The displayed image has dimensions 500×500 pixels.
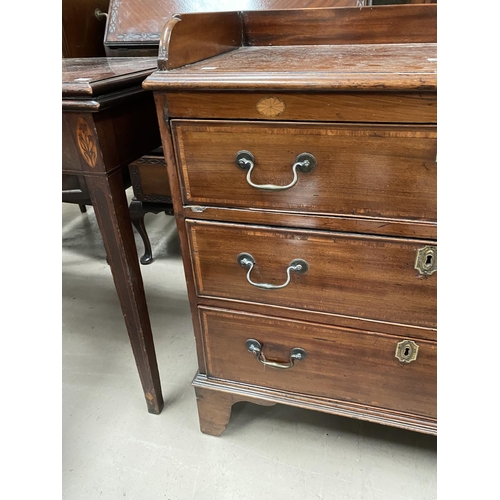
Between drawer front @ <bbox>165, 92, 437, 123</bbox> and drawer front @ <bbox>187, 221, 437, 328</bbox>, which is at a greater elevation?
drawer front @ <bbox>165, 92, 437, 123</bbox>

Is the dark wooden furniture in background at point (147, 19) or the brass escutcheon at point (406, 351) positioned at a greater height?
the dark wooden furniture in background at point (147, 19)

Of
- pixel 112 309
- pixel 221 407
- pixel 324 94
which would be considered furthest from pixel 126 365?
pixel 324 94

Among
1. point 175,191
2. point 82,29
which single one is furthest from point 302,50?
point 82,29

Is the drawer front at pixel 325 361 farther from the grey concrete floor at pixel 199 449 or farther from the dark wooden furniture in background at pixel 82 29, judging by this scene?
the dark wooden furniture in background at pixel 82 29

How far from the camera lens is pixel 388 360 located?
83cm

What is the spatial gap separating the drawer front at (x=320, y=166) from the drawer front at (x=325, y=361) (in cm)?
26

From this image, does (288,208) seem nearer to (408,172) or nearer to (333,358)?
(408,172)

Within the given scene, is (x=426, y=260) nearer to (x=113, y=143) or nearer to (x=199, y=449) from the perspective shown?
(x=113, y=143)

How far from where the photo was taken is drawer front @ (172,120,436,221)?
0.63m

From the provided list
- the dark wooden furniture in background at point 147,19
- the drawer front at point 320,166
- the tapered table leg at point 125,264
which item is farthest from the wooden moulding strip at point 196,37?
the dark wooden furniture in background at point 147,19

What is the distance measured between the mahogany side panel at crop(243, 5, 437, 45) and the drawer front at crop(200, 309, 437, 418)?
604mm

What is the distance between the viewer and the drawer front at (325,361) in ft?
2.70

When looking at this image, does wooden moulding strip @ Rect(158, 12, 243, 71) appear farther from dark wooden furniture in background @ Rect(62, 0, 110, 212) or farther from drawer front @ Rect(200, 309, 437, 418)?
dark wooden furniture in background @ Rect(62, 0, 110, 212)

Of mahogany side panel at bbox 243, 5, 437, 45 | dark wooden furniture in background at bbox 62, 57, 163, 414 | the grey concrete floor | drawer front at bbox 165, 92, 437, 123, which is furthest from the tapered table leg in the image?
mahogany side panel at bbox 243, 5, 437, 45
